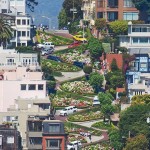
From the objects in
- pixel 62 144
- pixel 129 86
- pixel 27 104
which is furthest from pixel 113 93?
pixel 62 144

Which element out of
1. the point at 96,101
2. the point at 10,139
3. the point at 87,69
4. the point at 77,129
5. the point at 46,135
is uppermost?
the point at 87,69

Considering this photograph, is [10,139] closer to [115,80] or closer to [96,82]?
[115,80]

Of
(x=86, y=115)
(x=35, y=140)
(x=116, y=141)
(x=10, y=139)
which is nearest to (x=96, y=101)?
(x=86, y=115)

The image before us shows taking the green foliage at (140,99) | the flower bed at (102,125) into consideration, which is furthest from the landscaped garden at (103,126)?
the green foliage at (140,99)

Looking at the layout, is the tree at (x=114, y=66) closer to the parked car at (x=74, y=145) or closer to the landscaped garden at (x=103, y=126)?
the landscaped garden at (x=103, y=126)

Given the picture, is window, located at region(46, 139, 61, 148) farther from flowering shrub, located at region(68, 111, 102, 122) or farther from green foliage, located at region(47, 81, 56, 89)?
green foliage, located at region(47, 81, 56, 89)

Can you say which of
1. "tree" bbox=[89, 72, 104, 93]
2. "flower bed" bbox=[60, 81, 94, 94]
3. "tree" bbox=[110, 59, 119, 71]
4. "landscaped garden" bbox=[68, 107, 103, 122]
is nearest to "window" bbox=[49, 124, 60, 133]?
"landscaped garden" bbox=[68, 107, 103, 122]
